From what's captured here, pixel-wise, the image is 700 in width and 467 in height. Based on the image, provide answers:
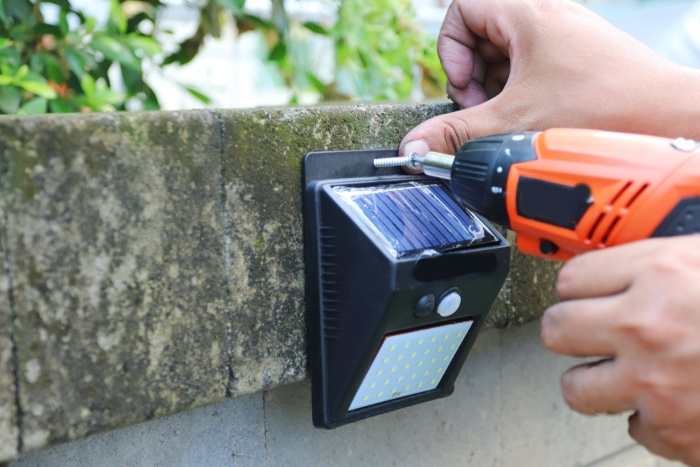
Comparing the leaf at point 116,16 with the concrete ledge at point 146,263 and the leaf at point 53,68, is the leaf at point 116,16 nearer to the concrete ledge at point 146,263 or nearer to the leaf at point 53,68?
the leaf at point 53,68

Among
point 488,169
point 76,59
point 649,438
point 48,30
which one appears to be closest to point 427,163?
point 488,169

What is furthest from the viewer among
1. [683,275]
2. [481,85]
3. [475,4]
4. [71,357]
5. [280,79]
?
[280,79]

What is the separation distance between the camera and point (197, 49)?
2.28 m

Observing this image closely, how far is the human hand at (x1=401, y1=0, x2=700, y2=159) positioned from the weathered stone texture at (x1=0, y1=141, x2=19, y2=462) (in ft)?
2.38

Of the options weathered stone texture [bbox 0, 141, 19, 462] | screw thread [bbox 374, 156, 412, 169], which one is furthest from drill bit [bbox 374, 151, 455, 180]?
weathered stone texture [bbox 0, 141, 19, 462]

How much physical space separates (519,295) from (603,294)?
2.41ft

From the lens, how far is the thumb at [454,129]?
4.53ft

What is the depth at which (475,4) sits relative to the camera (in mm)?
1481

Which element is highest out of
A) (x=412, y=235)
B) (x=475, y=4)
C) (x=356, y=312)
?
(x=475, y=4)

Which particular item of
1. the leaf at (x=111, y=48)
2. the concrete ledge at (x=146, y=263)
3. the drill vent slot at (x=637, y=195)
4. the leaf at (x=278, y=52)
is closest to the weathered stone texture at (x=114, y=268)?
the concrete ledge at (x=146, y=263)

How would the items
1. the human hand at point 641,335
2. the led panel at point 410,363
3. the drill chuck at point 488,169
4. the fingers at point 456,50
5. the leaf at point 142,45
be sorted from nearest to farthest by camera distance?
the human hand at point 641,335 → the drill chuck at point 488,169 → the led panel at point 410,363 → the fingers at point 456,50 → the leaf at point 142,45

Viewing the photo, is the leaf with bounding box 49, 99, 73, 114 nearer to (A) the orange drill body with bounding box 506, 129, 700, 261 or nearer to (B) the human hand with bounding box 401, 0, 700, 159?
(B) the human hand with bounding box 401, 0, 700, 159

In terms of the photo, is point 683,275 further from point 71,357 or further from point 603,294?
point 71,357

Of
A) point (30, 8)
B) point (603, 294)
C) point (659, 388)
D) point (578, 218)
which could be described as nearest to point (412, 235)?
point (578, 218)
